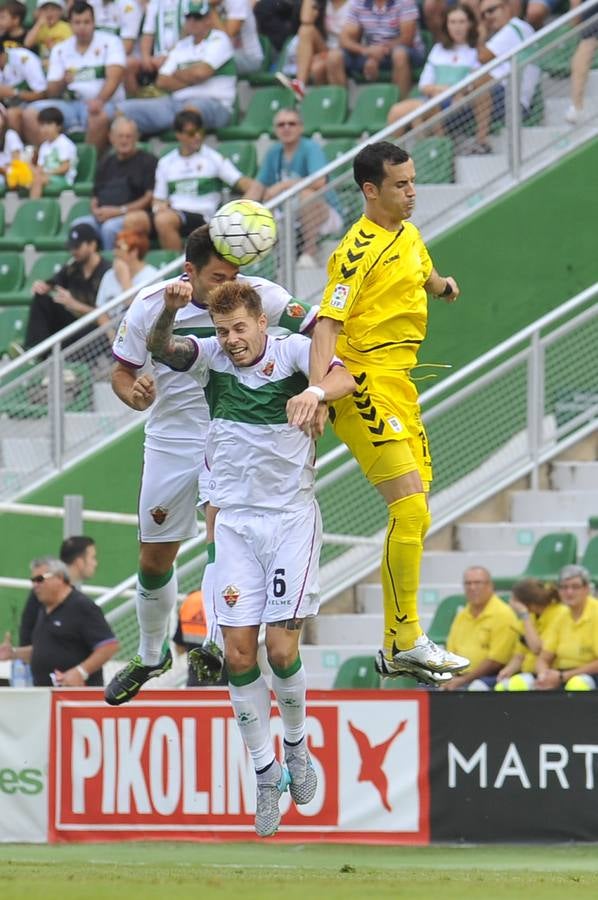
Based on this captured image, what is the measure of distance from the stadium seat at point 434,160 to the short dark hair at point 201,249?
6.55 metres

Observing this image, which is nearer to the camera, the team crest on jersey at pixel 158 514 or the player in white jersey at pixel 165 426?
the player in white jersey at pixel 165 426

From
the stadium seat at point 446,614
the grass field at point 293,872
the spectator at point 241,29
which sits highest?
the spectator at point 241,29

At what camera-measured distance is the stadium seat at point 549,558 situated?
14.2 m

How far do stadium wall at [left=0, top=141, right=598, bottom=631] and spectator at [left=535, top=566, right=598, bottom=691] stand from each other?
134 inches

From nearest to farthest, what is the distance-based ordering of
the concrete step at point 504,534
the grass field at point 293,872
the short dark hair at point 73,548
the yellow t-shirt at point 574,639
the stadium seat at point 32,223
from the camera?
1. the grass field at point 293,872
2. the yellow t-shirt at point 574,639
3. the short dark hair at point 73,548
4. the concrete step at point 504,534
5. the stadium seat at point 32,223

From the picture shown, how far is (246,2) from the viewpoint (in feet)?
60.1

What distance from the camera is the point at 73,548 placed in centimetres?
1370

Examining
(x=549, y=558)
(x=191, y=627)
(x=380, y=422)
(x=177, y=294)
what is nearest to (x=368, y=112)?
(x=549, y=558)

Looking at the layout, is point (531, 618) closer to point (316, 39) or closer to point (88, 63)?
point (316, 39)

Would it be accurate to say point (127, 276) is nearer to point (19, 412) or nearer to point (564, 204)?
point (19, 412)

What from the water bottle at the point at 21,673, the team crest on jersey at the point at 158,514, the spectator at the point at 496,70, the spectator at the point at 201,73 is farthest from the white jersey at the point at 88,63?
the team crest on jersey at the point at 158,514

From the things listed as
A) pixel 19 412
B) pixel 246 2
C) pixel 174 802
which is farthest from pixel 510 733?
pixel 246 2

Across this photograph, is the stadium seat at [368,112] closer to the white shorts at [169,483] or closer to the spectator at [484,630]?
the spectator at [484,630]

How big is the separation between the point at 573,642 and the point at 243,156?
659 centimetres
